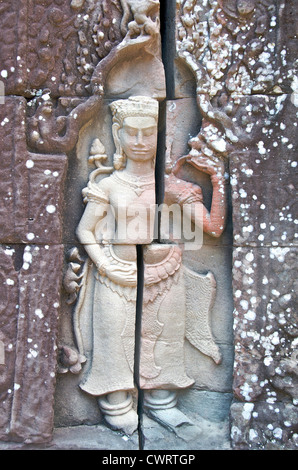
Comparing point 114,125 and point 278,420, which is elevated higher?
point 114,125

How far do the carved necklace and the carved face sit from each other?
0.44 feet

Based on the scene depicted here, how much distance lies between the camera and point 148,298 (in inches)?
143

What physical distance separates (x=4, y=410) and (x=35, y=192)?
148cm

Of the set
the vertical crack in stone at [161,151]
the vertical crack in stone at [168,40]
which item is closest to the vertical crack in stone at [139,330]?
the vertical crack in stone at [161,151]

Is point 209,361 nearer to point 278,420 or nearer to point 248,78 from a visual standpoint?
point 278,420

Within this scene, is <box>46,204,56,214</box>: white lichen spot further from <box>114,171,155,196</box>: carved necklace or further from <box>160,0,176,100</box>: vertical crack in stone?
<box>160,0,176,100</box>: vertical crack in stone

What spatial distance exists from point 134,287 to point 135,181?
0.79 meters

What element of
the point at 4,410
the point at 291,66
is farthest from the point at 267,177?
the point at 4,410

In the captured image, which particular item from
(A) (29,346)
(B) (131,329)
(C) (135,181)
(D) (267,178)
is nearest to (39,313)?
(A) (29,346)

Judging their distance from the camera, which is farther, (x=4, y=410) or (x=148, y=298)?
(x=148, y=298)

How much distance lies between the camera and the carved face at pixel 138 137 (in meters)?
3.50

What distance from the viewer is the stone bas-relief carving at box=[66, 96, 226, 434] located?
3.54 metres

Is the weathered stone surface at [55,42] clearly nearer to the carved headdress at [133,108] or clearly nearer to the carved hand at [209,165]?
the carved headdress at [133,108]

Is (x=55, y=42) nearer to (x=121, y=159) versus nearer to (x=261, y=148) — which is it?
(x=121, y=159)
